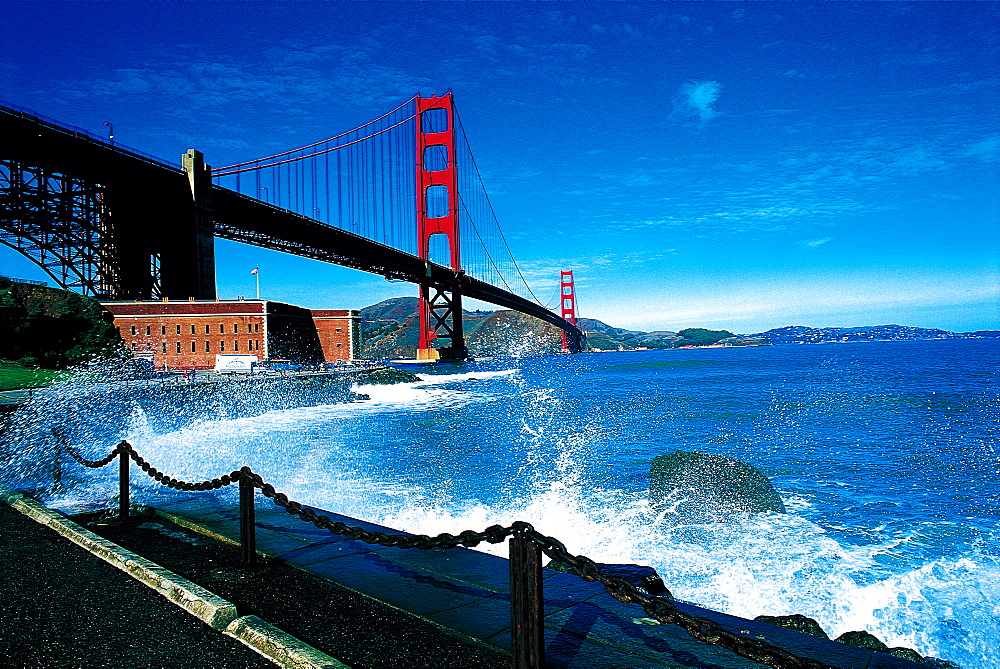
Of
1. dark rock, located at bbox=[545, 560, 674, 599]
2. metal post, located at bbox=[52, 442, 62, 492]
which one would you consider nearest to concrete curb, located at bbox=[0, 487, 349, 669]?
dark rock, located at bbox=[545, 560, 674, 599]

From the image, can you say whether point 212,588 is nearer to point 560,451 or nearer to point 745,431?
point 560,451

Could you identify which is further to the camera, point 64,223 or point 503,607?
point 64,223

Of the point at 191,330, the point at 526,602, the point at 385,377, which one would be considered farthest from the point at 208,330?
the point at 526,602

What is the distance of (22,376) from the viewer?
26.6m

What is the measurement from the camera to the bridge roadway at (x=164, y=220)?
33094 mm

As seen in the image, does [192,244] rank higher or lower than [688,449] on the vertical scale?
higher

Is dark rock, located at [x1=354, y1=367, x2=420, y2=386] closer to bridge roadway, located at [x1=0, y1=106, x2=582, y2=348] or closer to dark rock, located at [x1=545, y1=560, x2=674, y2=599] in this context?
bridge roadway, located at [x1=0, y1=106, x2=582, y2=348]

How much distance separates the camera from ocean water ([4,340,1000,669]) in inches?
259

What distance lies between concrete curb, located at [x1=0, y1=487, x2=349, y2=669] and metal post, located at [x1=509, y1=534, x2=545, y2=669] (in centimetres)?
94

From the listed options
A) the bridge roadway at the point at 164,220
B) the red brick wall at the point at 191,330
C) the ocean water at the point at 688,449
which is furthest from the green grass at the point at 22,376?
the red brick wall at the point at 191,330

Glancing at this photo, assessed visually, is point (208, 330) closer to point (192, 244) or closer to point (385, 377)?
point (192, 244)

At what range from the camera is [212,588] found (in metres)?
4.03

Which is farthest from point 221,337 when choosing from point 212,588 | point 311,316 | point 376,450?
point 212,588

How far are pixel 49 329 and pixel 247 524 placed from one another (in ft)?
125
